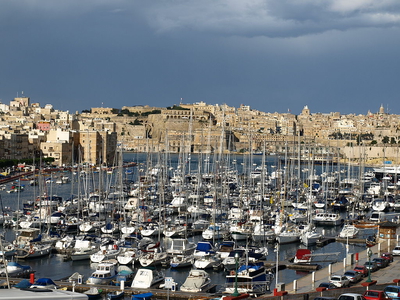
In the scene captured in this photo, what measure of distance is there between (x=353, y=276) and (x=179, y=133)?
106m

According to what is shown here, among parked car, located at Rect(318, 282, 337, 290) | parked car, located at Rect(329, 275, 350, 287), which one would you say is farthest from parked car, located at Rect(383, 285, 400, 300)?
parked car, located at Rect(329, 275, 350, 287)

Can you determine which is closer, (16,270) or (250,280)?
(250,280)

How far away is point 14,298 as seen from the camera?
6980 mm

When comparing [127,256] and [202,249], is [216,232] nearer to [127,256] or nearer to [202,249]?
[202,249]

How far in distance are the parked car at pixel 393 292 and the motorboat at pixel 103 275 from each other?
24.0ft

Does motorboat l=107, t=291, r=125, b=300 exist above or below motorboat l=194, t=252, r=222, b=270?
below

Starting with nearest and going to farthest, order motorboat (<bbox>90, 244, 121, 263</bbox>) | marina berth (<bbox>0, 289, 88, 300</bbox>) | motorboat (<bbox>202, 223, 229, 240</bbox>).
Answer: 1. marina berth (<bbox>0, 289, 88, 300</bbox>)
2. motorboat (<bbox>90, 244, 121, 263</bbox>)
3. motorboat (<bbox>202, 223, 229, 240</bbox>)

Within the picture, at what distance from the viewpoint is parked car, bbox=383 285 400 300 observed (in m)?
13.0

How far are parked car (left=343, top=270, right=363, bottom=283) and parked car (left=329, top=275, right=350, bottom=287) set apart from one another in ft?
0.98

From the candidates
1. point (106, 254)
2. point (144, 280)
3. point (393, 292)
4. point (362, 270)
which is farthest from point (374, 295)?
point (106, 254)

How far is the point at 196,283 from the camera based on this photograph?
54.1 ft

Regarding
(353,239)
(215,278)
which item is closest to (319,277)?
(215,278)

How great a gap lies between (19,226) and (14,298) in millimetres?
20832

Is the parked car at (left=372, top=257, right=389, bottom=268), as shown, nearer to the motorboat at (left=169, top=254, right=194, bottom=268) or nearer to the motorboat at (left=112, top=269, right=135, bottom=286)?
the motorboat at (left=169, top=254, right=194, bottom=268)
